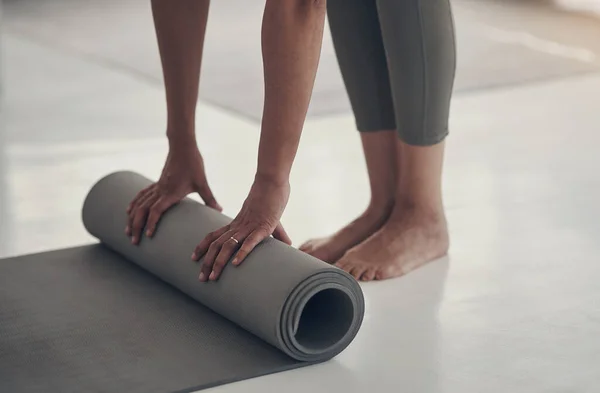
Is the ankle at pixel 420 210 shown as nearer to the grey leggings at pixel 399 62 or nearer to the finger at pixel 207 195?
the grey leggings at pixel 399 62

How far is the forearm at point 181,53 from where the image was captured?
7.27ft

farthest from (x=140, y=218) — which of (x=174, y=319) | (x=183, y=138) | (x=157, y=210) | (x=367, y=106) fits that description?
(x=367, y=106)

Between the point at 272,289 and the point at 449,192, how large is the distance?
115cm

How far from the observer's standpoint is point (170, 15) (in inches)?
87.5

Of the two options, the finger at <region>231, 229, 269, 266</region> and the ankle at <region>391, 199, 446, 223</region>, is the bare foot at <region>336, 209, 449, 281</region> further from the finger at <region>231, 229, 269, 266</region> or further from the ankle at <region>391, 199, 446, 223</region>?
the finger at <region>231, 229, 269, 266</region>

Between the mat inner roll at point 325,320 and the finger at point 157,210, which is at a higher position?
the finger at point 157,210

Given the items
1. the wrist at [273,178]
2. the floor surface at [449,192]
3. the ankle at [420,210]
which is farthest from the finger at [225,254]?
the ankle at [420,210]

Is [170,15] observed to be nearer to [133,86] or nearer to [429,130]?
[429,130]

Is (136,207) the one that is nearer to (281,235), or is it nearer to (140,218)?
(140,218)

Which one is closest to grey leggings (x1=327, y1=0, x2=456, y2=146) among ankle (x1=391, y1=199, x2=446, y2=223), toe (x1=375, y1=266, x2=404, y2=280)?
ankle (x1=391, y1=199, x2=446, y2=223)

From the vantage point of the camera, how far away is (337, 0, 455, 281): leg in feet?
7.40

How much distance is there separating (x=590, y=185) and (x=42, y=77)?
2431mm

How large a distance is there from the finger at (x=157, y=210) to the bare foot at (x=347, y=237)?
31 cm

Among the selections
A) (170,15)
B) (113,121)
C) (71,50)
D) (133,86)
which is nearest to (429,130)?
(170,15)
